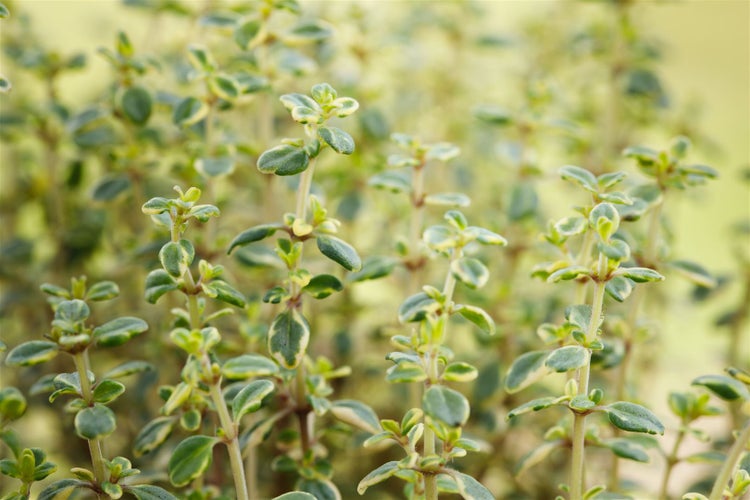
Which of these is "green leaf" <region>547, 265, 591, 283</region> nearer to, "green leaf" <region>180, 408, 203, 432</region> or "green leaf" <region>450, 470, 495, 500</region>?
"green leaf" <region>450, 470, 495, 500</region>

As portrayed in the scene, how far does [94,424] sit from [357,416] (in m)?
0.26

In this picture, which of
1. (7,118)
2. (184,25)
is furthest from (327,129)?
(184,25)

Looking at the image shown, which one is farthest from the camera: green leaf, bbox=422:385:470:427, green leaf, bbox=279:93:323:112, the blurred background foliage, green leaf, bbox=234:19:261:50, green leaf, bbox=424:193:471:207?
the blurred background foliage

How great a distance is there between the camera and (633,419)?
63 centimetres

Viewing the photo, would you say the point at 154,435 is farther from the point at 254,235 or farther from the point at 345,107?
the point at 345,107

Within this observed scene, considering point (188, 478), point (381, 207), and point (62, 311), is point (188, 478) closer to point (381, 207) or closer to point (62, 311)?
point (62, 311)

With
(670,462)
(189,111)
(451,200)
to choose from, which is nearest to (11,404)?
(189,111)

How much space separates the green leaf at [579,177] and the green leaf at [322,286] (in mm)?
248

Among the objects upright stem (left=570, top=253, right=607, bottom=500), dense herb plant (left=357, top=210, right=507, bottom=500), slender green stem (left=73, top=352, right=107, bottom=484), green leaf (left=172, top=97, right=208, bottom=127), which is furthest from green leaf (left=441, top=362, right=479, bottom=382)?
green leaf (left=172, top=97, right=208, bottom=127)

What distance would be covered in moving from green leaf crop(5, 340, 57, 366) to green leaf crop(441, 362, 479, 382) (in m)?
0.35

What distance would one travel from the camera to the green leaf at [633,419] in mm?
622

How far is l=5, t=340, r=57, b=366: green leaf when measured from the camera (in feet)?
2.11

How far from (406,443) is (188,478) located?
201 mm

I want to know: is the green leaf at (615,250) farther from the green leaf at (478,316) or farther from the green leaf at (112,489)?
the green leaf at (112,489)
